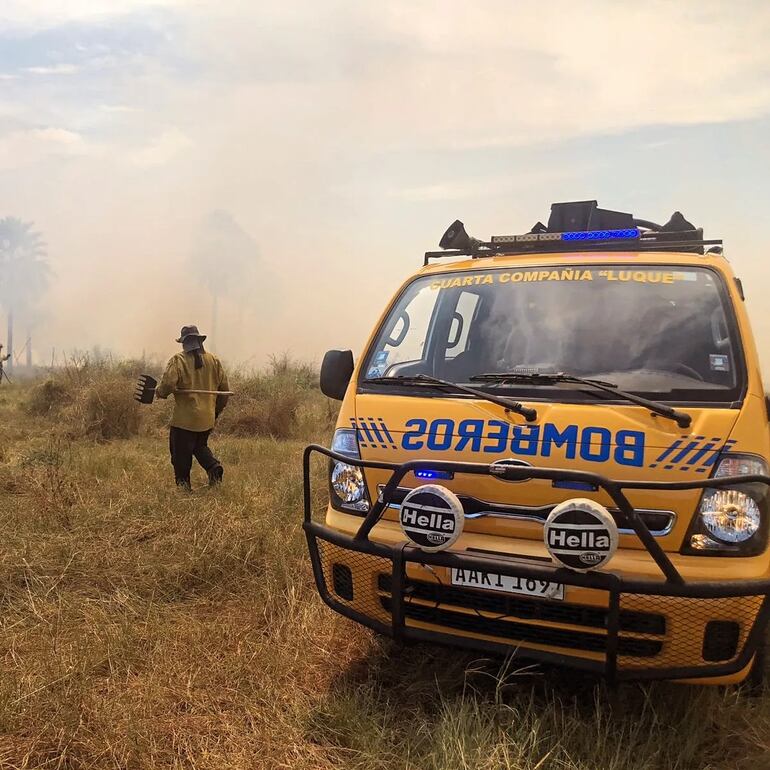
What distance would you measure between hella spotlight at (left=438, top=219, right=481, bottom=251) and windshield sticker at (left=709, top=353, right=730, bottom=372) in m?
1.72

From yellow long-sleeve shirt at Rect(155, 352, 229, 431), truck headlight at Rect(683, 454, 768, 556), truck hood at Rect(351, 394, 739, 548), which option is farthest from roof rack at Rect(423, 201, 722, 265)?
yellow long-sleeve shirt at Rect(155, 352, 229, 431)

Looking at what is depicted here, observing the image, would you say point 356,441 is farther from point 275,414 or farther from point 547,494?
point 275,414

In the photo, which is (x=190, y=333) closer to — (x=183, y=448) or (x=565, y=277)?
(x=183, y=448)

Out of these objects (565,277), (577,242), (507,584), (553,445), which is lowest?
(507,584)

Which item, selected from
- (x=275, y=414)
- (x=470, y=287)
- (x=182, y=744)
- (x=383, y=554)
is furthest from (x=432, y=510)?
(x=275, y=414)

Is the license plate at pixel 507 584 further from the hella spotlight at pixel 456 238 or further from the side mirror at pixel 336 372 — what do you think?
the hella spotlight at pixel 456 238

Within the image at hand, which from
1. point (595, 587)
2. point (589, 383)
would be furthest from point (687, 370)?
point (595, 587)

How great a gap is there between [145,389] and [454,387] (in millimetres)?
4769

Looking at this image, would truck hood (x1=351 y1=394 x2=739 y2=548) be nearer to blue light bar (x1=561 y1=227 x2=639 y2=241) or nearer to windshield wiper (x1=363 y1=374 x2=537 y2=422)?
windshield wiper (x1=363 y1=374 x2=537 y2=422)

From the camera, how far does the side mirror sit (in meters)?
3.67

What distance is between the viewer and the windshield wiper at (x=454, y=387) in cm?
277

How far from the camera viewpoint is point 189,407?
6.71 m

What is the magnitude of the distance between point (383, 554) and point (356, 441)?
0.58m

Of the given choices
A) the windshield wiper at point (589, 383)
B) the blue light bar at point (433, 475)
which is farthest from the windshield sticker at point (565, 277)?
the blue light bar at point (433, 475)
